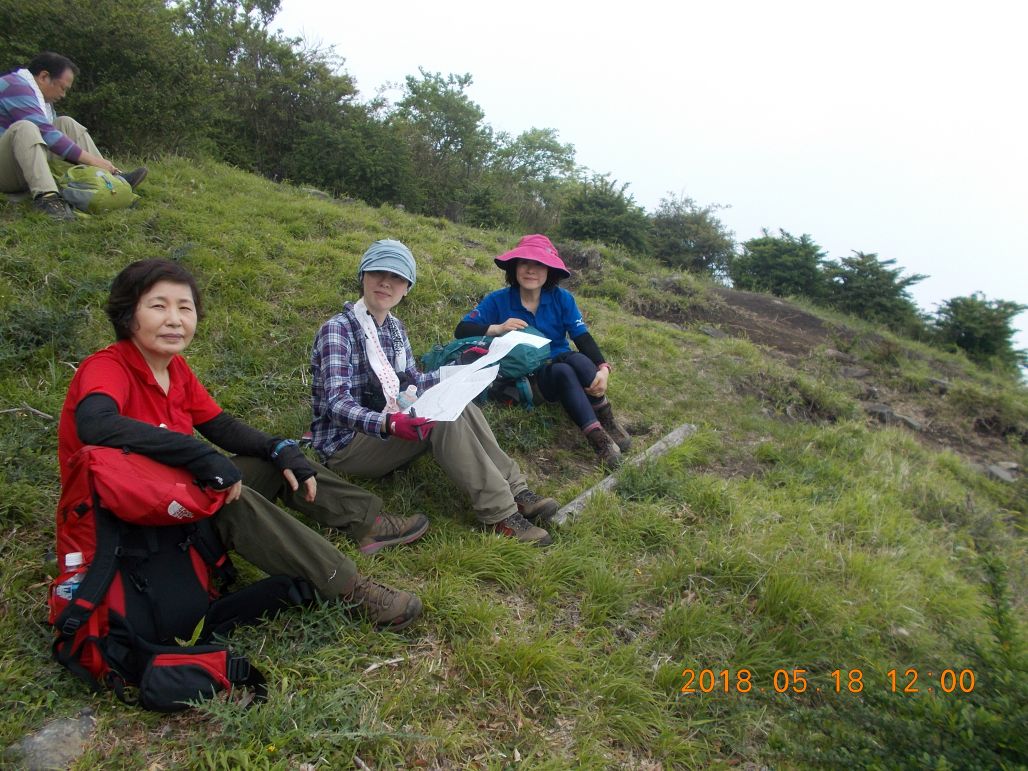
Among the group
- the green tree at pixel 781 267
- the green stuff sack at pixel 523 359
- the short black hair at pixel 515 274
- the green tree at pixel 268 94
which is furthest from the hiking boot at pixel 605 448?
the green tree at pixel 781 267

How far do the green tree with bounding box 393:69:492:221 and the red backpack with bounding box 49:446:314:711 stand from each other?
11970 millimetres

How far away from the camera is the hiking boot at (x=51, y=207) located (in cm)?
522

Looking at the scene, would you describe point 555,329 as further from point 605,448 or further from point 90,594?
point 90,594

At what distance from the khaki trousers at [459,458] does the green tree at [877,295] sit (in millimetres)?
13238

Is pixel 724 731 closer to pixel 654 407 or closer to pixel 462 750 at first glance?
pixel 462 750

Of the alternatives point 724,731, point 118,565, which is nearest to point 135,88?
point 118,565

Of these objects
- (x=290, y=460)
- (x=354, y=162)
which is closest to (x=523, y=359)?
(x=290, y=460)

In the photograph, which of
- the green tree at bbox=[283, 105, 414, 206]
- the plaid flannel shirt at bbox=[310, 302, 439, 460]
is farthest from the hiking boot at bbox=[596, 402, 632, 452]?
the green tree at bbox=[283, 105, 414, 206]

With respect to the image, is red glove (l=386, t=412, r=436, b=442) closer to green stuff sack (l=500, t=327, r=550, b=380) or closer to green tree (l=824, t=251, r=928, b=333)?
green stuff sack (l=500, t=327, r=550, b=380)

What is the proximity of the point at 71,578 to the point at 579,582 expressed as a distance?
2.23 meters

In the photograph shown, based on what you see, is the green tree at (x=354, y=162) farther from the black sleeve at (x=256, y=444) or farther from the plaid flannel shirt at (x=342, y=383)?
the black sleeve at (x=256, y=444)

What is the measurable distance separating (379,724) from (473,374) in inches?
71.7

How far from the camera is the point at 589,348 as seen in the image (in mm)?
4805

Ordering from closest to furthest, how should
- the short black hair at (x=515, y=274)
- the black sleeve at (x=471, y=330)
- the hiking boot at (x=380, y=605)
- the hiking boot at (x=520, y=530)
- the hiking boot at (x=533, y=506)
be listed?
the hiking boot at (x=380, y=605) < the hiking boot at (x=520, y=530) < the hiking boot at (x=533, y=506) < the black sleeve at (x=471, y=330) < the short black hair at (x=515, y=274)
